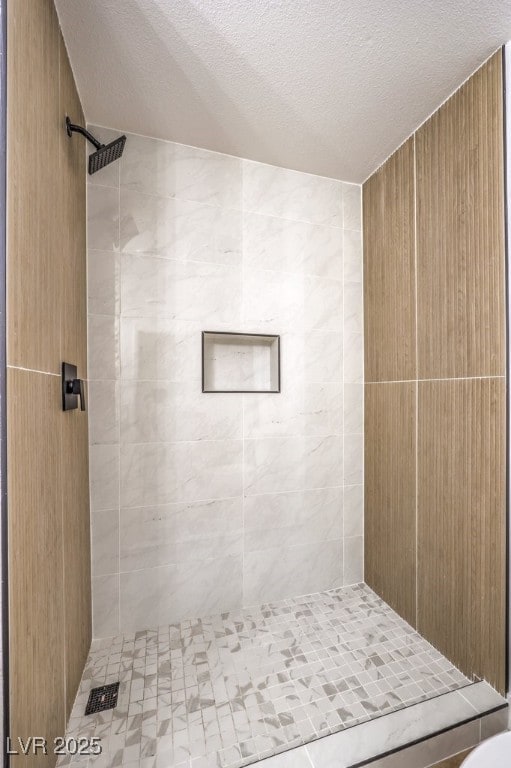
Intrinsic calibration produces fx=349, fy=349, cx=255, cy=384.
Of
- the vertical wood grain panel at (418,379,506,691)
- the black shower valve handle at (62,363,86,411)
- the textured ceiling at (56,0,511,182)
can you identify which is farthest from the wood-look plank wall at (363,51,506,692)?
the black shower valve handle at (62,363,86,411)

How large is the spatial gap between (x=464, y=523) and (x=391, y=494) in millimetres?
426

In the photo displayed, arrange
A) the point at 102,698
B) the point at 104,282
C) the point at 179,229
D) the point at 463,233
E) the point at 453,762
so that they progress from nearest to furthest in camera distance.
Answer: the point at 453,762 → the point at 102,698 → the point at 463,233 → the point at 104,282 → the point at 179,229

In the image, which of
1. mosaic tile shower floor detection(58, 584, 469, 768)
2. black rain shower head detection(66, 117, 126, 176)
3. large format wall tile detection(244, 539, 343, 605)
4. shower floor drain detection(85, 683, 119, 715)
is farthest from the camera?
large format wall tile detection(244, 539, 343, 605)

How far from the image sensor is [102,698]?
3.93 feet

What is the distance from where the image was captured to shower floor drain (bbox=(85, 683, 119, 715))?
1.16m

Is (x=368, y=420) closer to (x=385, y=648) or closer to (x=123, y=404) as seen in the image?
(x=385, y=648)

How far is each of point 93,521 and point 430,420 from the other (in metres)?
1.50

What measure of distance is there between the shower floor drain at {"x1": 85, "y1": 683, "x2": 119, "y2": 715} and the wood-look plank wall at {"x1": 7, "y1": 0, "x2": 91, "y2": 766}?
0.23 ft

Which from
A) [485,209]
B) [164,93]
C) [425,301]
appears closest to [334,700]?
[425,301]

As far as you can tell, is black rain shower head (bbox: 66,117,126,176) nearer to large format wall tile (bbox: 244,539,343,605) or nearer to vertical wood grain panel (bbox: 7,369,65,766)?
vertical wood grain panel (bbox: 7,369,65,766)

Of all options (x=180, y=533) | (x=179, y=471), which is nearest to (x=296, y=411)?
(x=179, y=471)

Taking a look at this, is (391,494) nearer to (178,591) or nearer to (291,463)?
(291,463)

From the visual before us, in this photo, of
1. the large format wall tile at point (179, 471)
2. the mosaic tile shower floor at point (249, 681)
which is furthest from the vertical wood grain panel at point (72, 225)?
the mosaic tile shower floor at point (249, 681)

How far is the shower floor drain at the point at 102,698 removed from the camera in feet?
3.80
